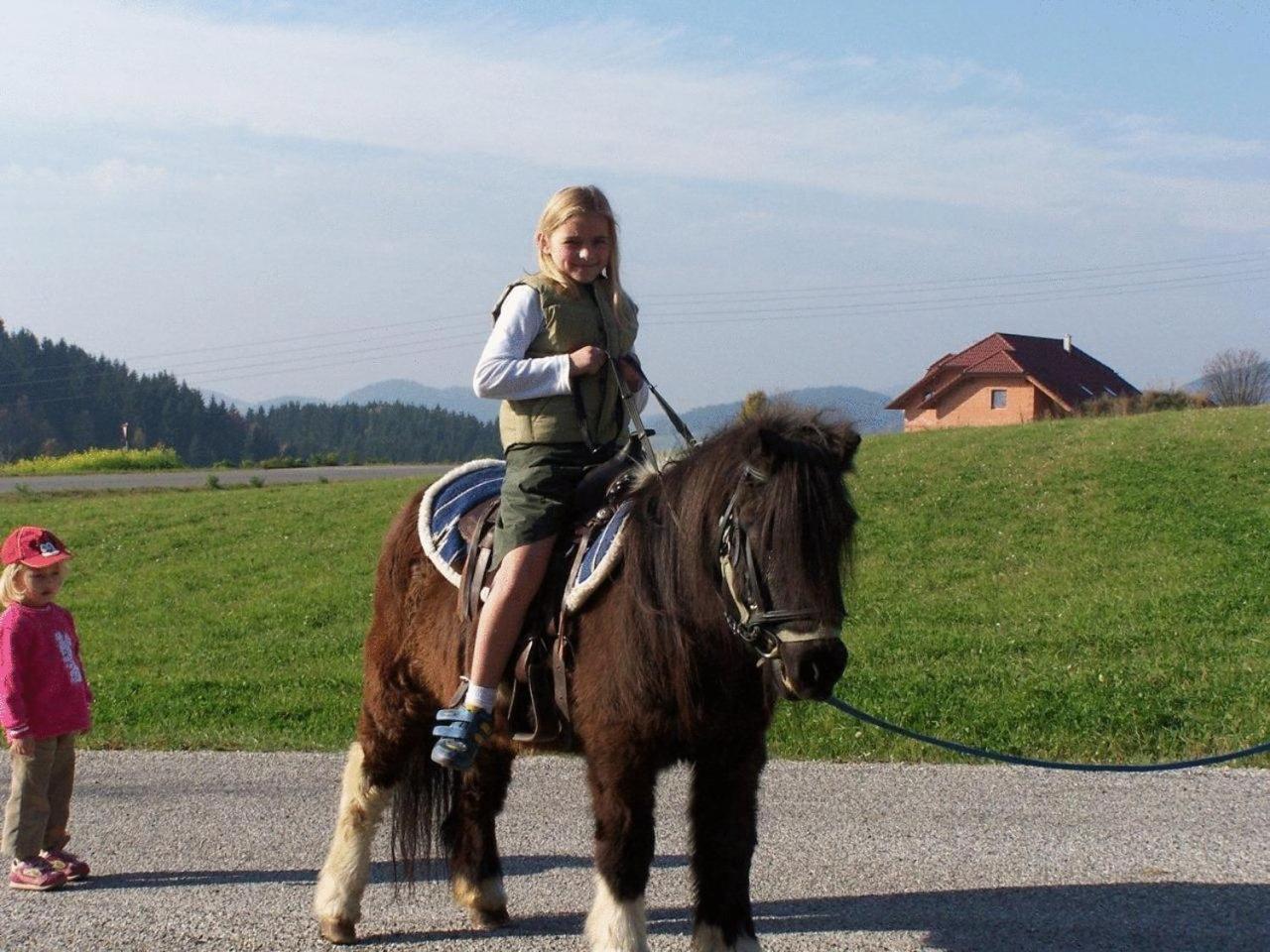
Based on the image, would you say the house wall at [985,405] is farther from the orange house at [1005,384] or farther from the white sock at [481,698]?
the white sock at [481,698]

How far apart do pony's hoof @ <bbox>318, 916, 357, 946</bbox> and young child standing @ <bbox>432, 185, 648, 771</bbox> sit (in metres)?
0.95

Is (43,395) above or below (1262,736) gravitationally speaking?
above

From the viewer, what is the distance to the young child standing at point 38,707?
5.81 m

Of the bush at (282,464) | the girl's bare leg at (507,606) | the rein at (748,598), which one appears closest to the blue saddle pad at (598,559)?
the girl's bare leg at (507,606)

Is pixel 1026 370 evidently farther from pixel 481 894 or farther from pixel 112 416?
pixel 112 416

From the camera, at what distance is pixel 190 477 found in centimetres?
3447

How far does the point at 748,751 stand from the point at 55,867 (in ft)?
11.0

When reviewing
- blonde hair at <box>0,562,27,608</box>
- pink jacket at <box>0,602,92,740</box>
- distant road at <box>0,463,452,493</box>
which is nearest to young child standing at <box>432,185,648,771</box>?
pink jacket at <box>0,602,92,740</box>

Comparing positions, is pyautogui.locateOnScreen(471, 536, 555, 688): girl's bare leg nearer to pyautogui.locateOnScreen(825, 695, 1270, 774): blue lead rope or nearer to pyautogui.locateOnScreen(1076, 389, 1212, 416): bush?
pyautogui.locateOnScreen(825, 695, 1270, 774): blue lead rope

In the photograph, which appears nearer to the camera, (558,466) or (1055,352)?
(558,466)

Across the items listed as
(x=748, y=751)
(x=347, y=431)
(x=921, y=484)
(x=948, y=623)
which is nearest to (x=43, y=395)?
(x=347, y=431)

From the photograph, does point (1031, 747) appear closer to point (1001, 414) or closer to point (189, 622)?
point (189, 622)

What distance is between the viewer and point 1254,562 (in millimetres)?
13414

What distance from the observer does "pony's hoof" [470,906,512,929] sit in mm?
5316
